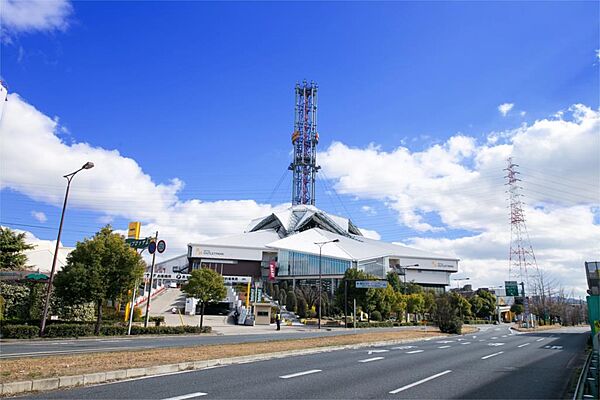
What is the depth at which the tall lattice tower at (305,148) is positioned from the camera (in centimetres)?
12656

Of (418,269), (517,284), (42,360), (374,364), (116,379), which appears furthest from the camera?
(418,269)

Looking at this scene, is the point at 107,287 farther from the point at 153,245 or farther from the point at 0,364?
the point at 0,364

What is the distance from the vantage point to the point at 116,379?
10016 millimetres

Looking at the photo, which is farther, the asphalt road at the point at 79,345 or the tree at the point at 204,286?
the tree at the point at 204,286

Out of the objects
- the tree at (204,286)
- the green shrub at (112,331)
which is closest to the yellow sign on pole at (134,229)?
the tree at (204,286)

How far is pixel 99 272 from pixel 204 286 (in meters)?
12.4

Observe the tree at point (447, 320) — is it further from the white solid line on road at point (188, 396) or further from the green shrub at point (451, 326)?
the white solid line on road at point (188, 396)

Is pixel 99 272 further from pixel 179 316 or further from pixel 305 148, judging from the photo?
pixel 305 148

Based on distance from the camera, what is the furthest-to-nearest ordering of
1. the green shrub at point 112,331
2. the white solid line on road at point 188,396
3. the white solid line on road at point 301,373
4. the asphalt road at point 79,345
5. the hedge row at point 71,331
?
1. the green shrub at point 112,331
2. the hedge row at point 71,331
3. the asphalt road at point 79,345
4. the white solid line on road at point 301,373
5. the white solid line on road at point 188,396

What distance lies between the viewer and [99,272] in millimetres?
27344

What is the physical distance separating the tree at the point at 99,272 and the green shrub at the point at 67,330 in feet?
4.90

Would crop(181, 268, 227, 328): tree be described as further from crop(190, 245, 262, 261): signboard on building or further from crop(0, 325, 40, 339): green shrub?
crop(190, 245, 262, 261): signboard on building

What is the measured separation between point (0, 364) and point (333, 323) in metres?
44.6

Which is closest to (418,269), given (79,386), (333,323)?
(333,323)
